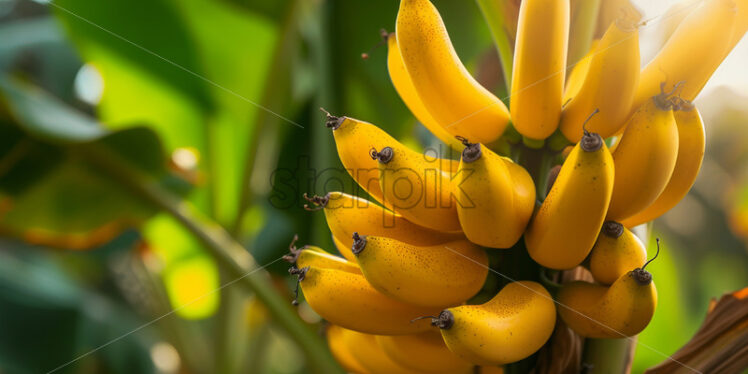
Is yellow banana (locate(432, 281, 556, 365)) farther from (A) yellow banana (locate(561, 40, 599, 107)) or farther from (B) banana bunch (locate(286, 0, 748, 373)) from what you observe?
(A) yellow banana (locate(561, 40, 599, 107))

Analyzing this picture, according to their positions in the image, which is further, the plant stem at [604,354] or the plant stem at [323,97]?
the plant stem at [323,97]

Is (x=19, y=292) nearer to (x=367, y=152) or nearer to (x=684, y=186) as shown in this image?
(x=367, y=152)

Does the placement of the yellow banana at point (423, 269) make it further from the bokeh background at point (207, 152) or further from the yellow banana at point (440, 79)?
the bokeh background at point (207, 152)

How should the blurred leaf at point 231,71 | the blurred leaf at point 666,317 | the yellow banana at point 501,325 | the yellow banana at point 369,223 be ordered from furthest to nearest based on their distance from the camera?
the blurred leaf at point 231,71 → the blurred leaf at point 666,317 → the yellow banana at point 369,223 → the yellow banana at point 501,325

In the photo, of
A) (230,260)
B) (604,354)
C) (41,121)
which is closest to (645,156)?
(604,354)

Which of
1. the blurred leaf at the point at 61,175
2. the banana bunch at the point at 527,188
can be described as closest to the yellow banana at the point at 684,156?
the banana bunch at the point at 527,188

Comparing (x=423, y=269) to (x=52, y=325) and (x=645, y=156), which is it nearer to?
(x=645, y=156)
